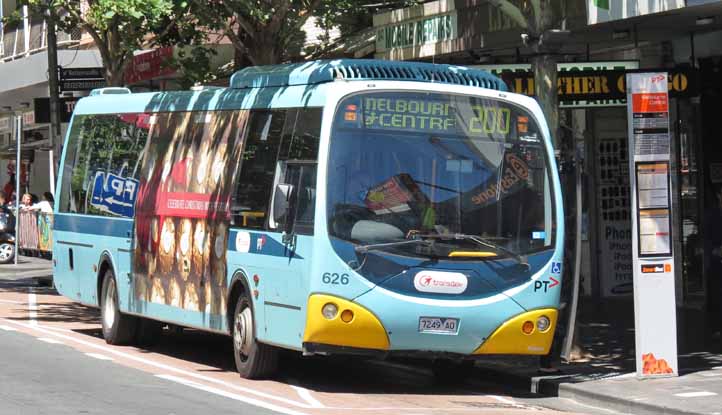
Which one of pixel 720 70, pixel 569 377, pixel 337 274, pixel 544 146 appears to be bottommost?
pixel 569 377

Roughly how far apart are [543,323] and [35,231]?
22583 mm

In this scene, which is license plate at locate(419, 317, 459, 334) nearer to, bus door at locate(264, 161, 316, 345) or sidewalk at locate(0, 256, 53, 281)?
bus door at locate(264, 161, 316, 345)

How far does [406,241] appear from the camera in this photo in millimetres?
12180

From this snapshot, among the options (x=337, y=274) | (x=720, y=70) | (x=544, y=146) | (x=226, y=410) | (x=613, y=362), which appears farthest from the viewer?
(x=720, y=70)

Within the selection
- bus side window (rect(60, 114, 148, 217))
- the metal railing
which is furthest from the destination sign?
the metal railing

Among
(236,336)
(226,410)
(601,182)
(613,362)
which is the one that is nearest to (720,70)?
(601,182)

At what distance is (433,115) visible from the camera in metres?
12.6

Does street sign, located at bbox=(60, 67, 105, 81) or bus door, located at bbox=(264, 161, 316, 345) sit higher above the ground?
street sign, located at bbox=(60, 67, 105, 81)

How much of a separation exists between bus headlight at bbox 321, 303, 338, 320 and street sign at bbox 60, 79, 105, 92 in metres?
18.4

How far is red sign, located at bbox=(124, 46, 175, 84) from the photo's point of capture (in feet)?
95.0

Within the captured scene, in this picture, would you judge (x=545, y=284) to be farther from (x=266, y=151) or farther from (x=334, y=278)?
(x=266, y=151)

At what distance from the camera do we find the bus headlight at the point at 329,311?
12.0 metres

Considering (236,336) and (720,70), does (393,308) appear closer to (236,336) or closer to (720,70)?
(236,336)

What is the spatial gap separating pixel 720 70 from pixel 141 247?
8.20 meters
